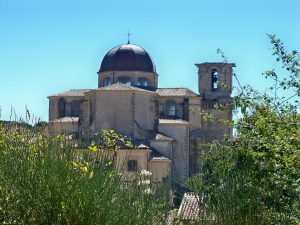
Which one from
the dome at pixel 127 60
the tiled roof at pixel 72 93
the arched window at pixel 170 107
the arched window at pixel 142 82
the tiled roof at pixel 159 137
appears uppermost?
the dome at pixel 127 60

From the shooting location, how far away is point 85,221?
6086 millimetres

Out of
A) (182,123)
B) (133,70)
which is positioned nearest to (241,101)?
(182,123)

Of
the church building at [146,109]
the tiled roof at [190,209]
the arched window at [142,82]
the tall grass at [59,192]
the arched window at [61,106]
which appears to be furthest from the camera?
the arched window at [142,82]

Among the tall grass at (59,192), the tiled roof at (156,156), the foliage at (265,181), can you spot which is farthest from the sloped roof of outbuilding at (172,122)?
the tall grass at (59,192)

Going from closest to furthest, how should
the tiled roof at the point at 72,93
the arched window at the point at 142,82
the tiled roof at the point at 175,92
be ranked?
the tiled roof at the point at 175,92
the tiled roof at the point at 72,93
the arched window at the point at 142,82

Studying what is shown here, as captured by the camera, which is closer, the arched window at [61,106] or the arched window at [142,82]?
the arched window at [61,106]

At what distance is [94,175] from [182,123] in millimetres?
41048

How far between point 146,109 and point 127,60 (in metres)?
10.3

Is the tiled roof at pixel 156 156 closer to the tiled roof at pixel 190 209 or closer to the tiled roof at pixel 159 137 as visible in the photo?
the tiled roof at pixel 159 137

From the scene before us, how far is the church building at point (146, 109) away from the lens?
44031mm

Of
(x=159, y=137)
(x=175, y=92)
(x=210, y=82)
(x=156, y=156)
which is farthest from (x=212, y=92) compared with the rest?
(x=156, y=156)

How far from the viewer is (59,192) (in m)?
6.05

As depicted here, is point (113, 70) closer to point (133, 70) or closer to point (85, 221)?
point (133, 70)

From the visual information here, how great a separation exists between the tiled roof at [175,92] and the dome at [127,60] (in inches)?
113
